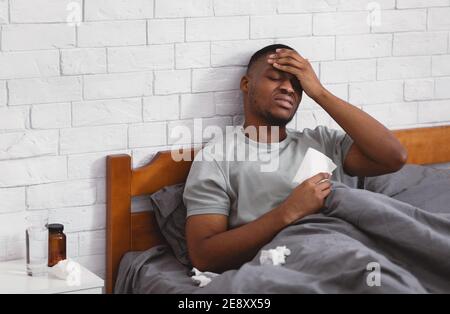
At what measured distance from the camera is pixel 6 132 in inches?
83.1

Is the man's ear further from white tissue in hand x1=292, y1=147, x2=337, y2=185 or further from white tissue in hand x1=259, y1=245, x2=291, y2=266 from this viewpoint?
white tissue in hand x1=259, y1=245, x2=291, y2=266

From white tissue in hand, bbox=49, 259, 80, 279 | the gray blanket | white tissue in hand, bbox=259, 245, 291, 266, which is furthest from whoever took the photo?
white tissue in hand, bbox=49, 259, 80, 279

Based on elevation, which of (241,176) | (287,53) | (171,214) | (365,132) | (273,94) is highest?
(287,53)

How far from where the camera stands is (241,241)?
2.11 m

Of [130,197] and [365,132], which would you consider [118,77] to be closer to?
[130,197]

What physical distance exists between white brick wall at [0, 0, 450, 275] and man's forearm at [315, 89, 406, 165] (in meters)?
0.26

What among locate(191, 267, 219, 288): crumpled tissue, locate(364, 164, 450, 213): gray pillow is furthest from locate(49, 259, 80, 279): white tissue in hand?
→ locate(364, 164, 450, 213): gray pillow

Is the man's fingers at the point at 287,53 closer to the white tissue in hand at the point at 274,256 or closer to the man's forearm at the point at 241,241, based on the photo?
the man's forearm at the point at 241,241

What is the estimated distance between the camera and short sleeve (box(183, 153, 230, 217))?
2.18m

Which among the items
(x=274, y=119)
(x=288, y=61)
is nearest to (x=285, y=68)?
(x=288, y=61)

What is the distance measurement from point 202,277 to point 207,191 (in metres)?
0.24
